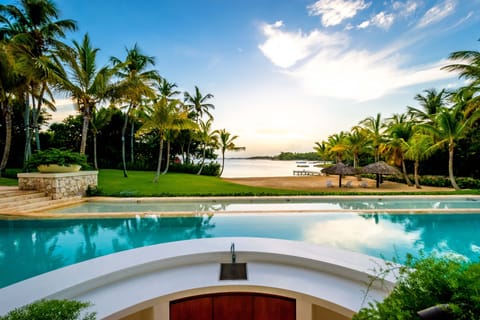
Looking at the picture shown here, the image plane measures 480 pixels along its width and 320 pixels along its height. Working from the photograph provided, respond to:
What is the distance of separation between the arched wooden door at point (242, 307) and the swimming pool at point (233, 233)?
3.26m

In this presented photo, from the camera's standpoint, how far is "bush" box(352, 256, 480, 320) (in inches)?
32.9

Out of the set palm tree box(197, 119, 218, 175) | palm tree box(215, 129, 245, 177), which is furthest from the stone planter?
palm tree box(215, 129, 245, 177)

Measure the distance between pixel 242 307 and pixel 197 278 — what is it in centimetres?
45

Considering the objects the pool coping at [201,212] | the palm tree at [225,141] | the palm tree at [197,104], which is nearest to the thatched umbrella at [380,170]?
the pool coping at [201,212]

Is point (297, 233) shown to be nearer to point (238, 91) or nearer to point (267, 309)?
point (267, 309)

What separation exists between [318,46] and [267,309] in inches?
383

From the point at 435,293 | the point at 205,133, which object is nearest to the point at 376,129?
the point at 205,133

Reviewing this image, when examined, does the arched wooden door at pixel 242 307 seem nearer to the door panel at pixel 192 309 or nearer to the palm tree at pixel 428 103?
the door panel at pixel 192 309

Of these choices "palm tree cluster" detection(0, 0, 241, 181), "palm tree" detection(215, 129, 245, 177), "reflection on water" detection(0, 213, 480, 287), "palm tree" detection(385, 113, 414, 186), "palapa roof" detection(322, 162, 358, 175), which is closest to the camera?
"reflection on water" detection(0, 213, 480, 287)

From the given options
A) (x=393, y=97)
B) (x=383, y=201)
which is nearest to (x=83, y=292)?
(x=383, y=201)

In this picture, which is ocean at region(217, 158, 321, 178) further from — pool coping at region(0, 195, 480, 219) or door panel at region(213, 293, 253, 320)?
door panel at region(213, 293, 253, 320)

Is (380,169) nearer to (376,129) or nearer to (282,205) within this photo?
(376,129)

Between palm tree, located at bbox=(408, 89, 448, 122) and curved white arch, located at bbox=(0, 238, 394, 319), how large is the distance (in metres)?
21.2

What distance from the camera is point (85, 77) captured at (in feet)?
33.6
